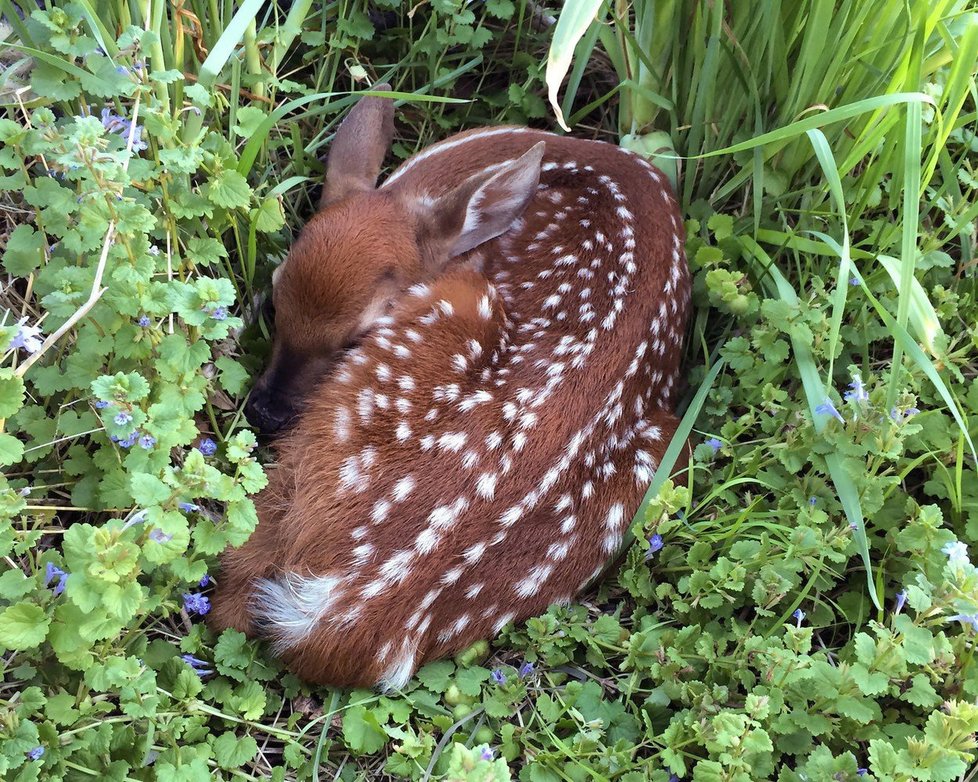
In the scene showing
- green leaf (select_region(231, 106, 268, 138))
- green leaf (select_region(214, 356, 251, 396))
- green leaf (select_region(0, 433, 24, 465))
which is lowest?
green leaf (select_region(214, 356, 251, 396))

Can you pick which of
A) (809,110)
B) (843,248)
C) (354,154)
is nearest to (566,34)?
(843,248)

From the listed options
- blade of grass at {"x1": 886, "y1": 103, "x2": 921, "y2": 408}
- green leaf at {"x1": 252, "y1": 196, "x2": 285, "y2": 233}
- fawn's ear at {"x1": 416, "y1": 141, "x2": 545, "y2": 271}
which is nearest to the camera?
blade of grass at {"x1": 886, "y1": 103, "x2": 921, "y2": 408}

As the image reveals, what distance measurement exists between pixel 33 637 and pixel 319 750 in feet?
2.57

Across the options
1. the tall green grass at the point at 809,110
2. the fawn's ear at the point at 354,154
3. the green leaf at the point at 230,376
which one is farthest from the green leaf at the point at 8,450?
the tall green grass at the point at 809,110

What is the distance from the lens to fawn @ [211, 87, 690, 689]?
2.19 m

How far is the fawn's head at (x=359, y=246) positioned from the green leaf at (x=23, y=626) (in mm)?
919

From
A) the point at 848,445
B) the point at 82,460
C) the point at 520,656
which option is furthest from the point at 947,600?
the point at 82,460

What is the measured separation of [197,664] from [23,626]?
0.57m

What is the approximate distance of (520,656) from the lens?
2416mm

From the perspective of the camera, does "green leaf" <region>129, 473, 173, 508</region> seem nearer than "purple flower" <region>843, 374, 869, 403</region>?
Yes

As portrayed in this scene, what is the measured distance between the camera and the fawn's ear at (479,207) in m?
2.67

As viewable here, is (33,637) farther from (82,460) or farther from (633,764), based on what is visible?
(633,764)

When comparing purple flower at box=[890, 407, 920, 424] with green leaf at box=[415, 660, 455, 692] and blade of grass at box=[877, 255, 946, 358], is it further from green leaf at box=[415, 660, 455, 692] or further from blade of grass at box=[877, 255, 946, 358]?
green leaf at box=[415, 660, 455, 692]

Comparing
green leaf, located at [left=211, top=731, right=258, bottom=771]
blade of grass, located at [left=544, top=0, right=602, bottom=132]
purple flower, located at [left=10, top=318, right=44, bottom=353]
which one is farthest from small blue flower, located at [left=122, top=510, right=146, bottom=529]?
blade of grass, located at [left=544, top=0, right=602, bottom=132]
